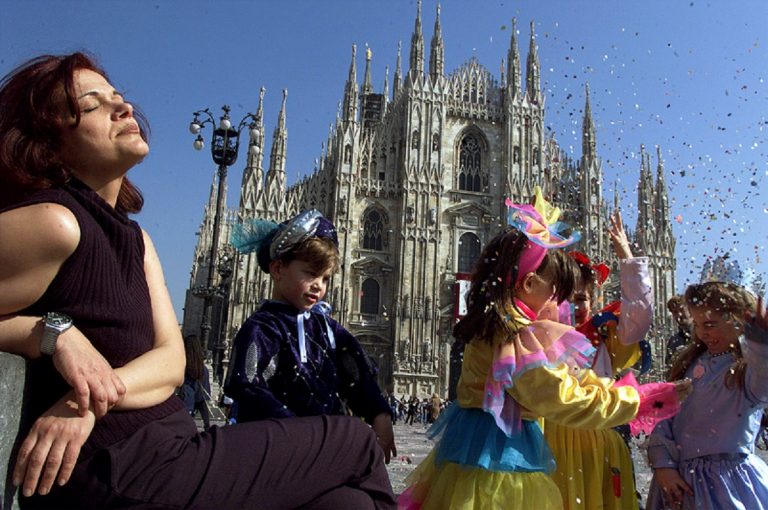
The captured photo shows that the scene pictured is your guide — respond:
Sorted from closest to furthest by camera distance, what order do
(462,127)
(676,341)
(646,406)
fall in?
(646,406), (676,341), (462,127)

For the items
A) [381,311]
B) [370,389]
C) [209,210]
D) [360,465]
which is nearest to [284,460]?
[360,465]

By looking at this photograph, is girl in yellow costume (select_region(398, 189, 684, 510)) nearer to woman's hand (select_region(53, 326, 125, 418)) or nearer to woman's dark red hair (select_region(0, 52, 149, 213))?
woman's hand (select_region(53, 326, 125, 418))

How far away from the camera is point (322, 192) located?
1075 inches

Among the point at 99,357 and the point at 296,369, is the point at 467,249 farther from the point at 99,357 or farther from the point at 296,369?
the point at 99,357

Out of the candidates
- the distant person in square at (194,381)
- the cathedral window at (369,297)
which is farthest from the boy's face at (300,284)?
the cathedral window at (369,297)

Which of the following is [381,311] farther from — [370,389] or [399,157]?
[370,389]

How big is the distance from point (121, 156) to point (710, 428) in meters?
2.58

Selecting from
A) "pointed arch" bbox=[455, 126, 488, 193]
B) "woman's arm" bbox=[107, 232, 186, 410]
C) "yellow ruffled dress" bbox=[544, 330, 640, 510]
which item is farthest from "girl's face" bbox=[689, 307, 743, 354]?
"pointed arch" bbox=[455, 126, 488, 193]

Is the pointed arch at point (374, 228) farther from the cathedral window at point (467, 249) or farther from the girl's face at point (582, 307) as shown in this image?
the girl's face at point (582, 307)

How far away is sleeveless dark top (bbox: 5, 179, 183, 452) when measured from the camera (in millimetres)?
1249

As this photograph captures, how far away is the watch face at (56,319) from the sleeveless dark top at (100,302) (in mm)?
58

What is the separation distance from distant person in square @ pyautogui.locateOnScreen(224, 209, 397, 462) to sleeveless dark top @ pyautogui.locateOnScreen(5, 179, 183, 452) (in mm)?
959

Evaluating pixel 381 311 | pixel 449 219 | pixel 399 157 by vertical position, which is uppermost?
pixel 399 157

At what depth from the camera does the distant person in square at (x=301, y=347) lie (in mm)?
2425
